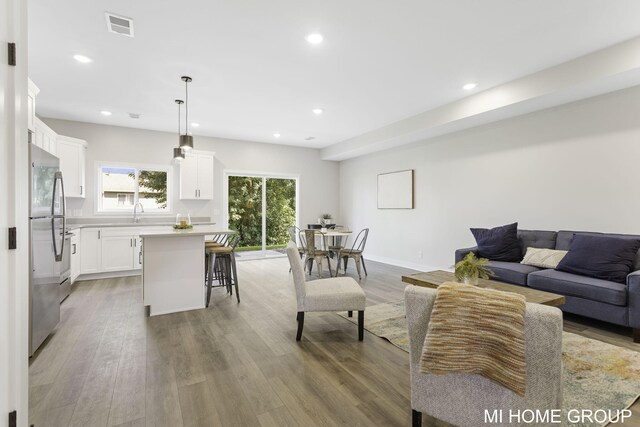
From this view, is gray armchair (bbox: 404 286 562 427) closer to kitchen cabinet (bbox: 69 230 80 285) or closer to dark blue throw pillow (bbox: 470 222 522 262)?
dark blue throw pillow (bbox: 470 222 522 262)

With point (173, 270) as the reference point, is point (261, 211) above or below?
above

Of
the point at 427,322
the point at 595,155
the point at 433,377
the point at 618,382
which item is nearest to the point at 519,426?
the point at 433,377

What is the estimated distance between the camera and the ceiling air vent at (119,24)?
266 cm

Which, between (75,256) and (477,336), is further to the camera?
(75,256)

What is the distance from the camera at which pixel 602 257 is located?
3209 millimetres

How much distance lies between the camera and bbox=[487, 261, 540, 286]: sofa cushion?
360 centimetres

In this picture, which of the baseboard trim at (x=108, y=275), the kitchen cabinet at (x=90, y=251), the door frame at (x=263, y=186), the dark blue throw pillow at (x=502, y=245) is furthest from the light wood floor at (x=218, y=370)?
the door frame at (x=263, y=186)

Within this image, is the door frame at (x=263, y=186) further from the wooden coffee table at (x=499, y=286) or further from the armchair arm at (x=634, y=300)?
the armchair arm at (x=634, y=300)

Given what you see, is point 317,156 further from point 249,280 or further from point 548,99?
point 548,99

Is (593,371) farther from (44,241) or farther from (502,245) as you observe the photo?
(44,241)

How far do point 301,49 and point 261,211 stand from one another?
16.0ft

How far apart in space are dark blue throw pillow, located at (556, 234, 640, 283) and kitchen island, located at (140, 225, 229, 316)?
4067mm

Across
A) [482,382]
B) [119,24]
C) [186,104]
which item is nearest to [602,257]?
[482,382]

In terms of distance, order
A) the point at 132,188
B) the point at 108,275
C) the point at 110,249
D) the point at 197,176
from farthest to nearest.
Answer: the point at 197,176
the point at 132,188
the point at 108,275
the point at 110,249
